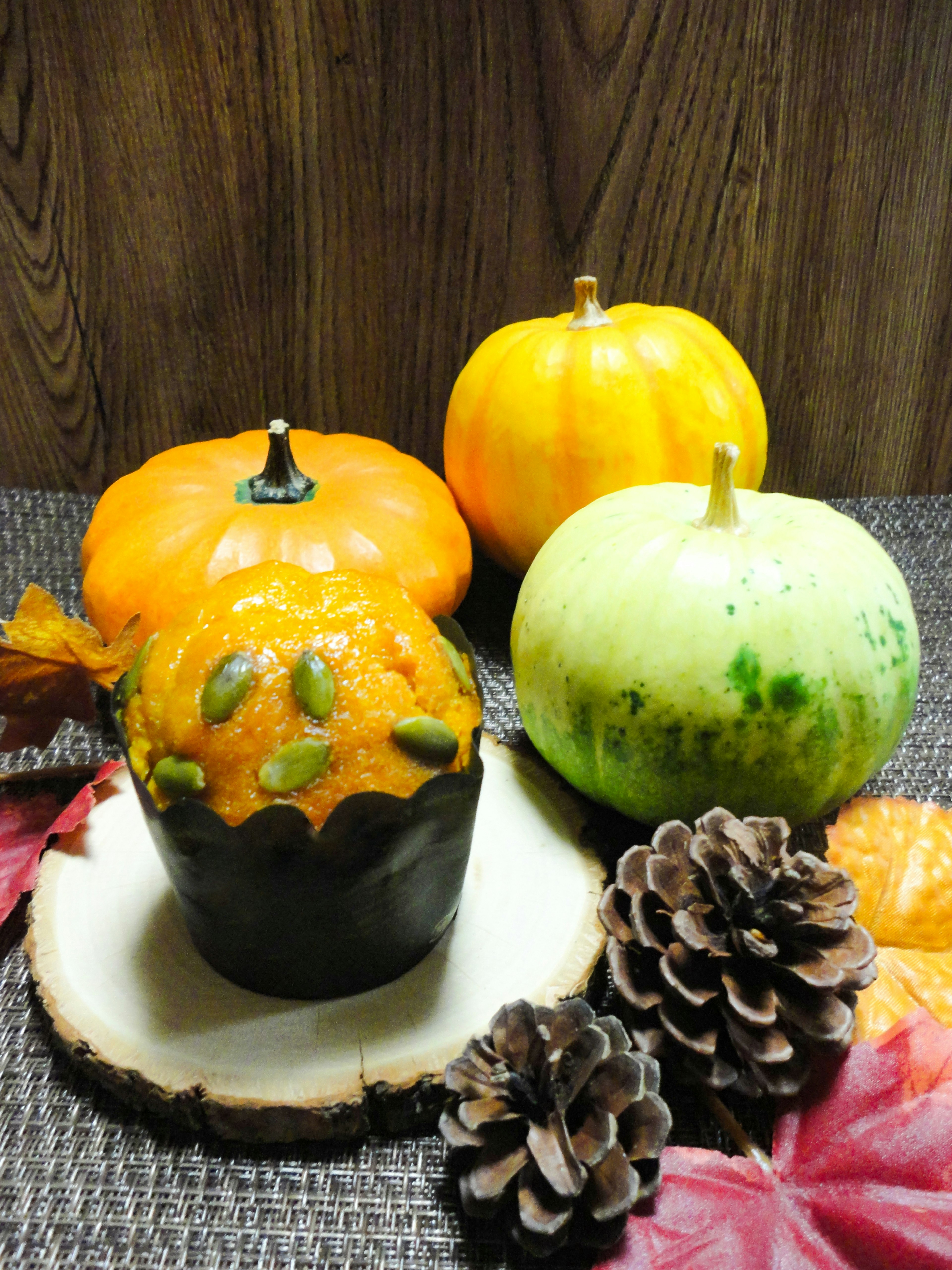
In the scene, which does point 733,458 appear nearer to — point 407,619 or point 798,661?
point 798,661

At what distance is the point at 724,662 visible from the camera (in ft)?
2.61

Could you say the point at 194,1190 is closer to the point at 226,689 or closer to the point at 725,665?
the point at 226,689

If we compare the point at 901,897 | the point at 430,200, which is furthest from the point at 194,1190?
the point at 430,200

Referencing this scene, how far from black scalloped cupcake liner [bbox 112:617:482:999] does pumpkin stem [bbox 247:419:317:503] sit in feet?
1.57

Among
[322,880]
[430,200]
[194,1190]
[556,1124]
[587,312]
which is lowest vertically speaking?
[194,1190]

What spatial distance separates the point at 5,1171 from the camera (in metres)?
0.68

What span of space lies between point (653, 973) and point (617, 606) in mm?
311

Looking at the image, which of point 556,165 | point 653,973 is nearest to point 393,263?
point 556,165

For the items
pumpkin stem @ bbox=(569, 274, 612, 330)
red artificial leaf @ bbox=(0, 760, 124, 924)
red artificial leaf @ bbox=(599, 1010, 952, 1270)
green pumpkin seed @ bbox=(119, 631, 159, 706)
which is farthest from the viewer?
pumpkin stem @ bbox=(569, 274, 612, 330)

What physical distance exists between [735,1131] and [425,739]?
1.16 feet

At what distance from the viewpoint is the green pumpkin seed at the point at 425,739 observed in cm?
66

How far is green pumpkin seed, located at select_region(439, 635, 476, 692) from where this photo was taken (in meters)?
0.74

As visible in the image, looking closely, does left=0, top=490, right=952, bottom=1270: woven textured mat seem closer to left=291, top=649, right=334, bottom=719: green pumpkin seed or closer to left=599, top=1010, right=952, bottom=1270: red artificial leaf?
left=599, top=1010, right=952, bottom=1270: red artificial leaf

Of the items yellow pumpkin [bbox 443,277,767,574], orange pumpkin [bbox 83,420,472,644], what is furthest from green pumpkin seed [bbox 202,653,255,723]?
yellow pumpkin [bbox 443,277,767,574]
